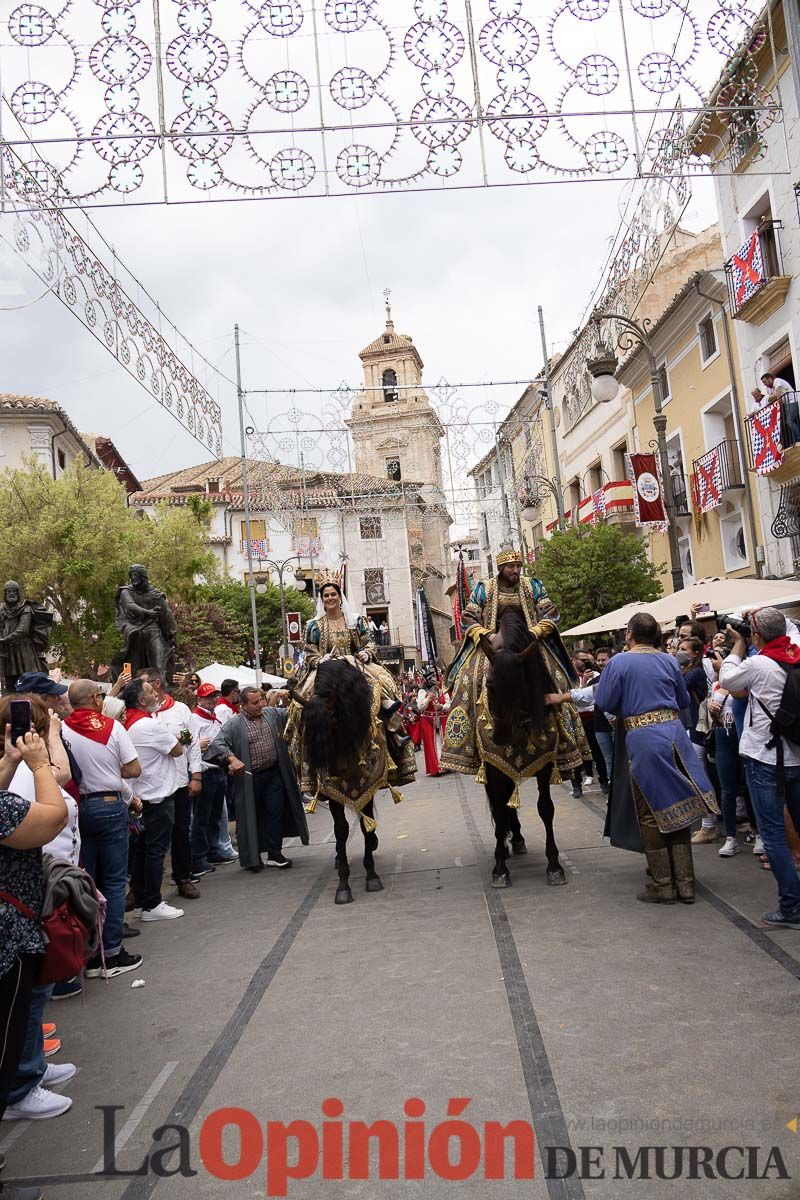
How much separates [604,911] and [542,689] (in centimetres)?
167

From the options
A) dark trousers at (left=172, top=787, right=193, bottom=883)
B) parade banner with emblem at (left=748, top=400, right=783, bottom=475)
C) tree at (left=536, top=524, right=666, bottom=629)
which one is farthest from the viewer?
tree at (left=536, top=524, right=666, bottom=629)

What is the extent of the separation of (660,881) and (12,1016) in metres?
4.46

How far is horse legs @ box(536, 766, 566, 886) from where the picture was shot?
7461mm

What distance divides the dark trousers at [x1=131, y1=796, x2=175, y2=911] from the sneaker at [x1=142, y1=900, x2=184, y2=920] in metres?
0.04

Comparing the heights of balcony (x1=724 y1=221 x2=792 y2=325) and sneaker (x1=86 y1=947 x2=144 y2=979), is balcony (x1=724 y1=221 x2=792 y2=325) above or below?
above

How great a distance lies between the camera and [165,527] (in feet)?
98.5

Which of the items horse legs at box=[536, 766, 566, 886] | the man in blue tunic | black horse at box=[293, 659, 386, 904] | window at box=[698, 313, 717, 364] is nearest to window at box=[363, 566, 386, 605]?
window at box=[698, 313, 717, 364]

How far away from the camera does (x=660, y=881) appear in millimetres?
6621

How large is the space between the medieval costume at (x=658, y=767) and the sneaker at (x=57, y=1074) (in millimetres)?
3876

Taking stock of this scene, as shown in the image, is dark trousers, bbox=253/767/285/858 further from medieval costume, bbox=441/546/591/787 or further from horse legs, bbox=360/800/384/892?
medieval costume, bbox=441/546/591/787

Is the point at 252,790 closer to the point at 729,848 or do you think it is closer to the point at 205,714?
the point at 205,714

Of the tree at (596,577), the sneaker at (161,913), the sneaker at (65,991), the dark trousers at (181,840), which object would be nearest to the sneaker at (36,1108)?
the sneaker at (65,991)

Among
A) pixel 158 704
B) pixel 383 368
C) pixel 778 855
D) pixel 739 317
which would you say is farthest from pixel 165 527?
pixel 383 368

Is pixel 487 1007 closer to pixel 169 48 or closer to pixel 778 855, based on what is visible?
pixel 778 855
